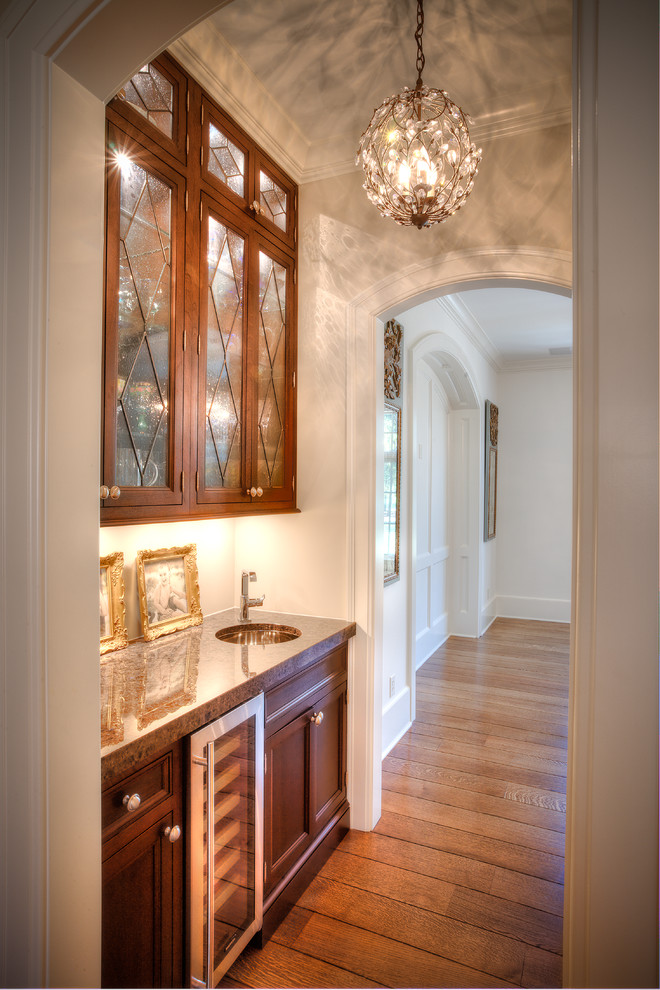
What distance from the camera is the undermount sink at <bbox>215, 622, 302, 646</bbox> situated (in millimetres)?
2395

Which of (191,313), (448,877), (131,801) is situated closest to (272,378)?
(191,313)

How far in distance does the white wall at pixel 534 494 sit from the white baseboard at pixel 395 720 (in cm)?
362

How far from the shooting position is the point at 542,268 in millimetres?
2232

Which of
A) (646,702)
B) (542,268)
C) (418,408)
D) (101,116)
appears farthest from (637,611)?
→ (418,408)

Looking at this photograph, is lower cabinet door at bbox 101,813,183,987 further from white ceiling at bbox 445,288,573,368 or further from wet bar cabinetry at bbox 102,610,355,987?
white ceiling at bbox 445,288,573,368

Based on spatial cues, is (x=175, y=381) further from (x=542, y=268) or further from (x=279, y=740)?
(x=542, y=268)

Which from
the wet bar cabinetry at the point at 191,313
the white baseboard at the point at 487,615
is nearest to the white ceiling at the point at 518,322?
the wet bar cabinetry at the point at 191,313

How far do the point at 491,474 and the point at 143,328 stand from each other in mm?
5491

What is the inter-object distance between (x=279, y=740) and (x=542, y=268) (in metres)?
2.08

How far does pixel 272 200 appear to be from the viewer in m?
2.52

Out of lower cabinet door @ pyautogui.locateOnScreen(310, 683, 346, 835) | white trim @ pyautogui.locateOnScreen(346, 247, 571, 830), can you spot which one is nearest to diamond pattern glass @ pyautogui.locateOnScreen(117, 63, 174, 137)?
white trim @ pyautogui.locateOnScreen(346, 247, 571, 830)

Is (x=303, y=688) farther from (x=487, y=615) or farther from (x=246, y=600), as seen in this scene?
(x=487, y=615)

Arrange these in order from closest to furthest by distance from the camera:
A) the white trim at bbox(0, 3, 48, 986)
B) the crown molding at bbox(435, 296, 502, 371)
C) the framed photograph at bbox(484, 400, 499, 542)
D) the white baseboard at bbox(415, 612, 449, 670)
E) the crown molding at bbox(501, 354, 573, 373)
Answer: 1. the white trim at bbox(0, 3, 48, 986)
2. the crown molding at bbox(435, 296, 502, 371)
3. the white baseboard at bbox(415, 612, 449, 670)
4. the framed photograph at bbox(484, 400, 499, 542)
5. the crown molding at bbox(501, 354, 573, 373)

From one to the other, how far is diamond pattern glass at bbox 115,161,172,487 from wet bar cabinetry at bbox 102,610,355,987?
64 cm
